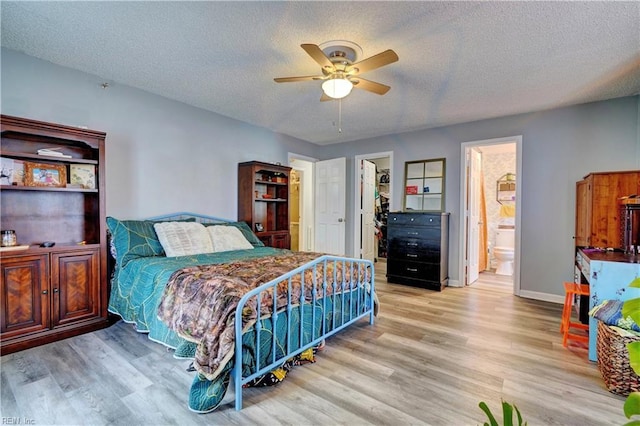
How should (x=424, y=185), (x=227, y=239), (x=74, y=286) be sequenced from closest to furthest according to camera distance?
(x=74, y=286), (x=227, y=239), (x=424, y=185)

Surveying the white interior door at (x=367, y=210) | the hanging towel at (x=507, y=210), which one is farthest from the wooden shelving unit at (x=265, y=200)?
the hanging towel at (x=507, y=210)

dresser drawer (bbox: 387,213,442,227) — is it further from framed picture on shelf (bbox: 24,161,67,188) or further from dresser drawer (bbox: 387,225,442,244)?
framed picture on shelf (bbox: 24,161,67,188)

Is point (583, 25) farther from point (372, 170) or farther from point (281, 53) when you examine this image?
point (372, 170)

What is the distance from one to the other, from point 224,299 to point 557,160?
4337 millimetres

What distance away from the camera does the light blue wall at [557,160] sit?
11.3 ft

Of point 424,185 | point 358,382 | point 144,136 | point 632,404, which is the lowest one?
point 358,382

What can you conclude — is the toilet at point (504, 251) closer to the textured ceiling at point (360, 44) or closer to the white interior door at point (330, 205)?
the textured ceiling at point (360, 44)

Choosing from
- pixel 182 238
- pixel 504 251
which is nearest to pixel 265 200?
pixel 182 238

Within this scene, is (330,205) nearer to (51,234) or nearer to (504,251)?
(504,251)

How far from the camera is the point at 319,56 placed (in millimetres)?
2111

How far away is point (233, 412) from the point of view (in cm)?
171

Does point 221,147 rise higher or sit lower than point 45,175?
higher

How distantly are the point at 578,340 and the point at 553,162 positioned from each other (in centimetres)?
228

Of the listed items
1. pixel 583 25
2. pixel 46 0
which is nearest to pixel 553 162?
pixel 583 25
